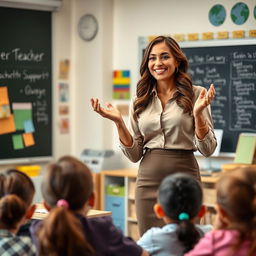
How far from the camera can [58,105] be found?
6.43 metres

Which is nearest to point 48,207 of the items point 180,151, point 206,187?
point 180,151

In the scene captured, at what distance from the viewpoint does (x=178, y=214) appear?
2301 millimetres

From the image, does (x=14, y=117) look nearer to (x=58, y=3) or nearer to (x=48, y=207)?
(x=58, y=3)

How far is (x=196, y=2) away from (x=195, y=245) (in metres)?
3.77

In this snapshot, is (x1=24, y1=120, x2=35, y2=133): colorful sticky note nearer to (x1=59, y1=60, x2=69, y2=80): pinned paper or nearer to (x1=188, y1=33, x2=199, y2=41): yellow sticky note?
(x1=59, y1=60, x2=69, y2=80): pinned paper

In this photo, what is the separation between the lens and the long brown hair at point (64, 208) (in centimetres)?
213

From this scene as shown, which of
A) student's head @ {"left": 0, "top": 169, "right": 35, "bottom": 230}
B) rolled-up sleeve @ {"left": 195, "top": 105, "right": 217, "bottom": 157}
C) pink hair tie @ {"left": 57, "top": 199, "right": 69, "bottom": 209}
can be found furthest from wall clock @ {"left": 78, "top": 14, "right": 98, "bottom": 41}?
pink hair tie @ {"left": 57, "top": 199, "right": 69, "bottom": 209}

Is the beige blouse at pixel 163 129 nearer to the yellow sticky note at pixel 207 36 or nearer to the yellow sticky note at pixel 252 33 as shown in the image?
the yellow sticky note at pixel 252 33

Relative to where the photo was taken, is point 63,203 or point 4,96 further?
point 4,96

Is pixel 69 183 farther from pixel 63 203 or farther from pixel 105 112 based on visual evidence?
pixel 105 112

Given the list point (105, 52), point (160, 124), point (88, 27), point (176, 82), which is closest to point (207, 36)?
point (105, 52)

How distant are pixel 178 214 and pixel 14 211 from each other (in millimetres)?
622

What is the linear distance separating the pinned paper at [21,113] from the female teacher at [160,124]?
269 cm

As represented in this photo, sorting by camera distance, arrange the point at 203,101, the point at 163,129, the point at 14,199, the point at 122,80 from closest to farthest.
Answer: the point at 14,199
the point at 203,101
the point at 163,129
the point at 122,80
